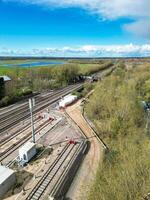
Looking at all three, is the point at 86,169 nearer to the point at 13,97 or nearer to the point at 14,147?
the point at 14,147


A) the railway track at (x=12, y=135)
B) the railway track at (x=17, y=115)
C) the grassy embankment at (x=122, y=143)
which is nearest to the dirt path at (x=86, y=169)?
the grassy embankment at (x=122, y=143)

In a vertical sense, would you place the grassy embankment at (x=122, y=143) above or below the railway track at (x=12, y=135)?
above

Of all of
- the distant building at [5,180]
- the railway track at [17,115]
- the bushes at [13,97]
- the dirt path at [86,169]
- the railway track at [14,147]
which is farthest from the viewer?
the bushes at [13,97]

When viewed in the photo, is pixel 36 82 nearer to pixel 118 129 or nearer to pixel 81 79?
pixel 81 79

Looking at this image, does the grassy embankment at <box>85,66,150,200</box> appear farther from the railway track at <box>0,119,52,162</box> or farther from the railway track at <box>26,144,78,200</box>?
the railway track at <box>0,119,52,162</box>

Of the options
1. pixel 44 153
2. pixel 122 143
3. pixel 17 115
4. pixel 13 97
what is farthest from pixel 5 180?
pixel 13 97

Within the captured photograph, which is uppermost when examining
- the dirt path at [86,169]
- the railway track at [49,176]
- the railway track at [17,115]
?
the railway track at [17,115]

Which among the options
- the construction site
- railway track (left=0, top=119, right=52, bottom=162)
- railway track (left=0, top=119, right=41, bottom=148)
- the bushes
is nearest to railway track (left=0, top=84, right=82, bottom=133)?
the construction site

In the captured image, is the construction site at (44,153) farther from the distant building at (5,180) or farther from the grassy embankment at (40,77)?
the grassy embankment at (40,77)
